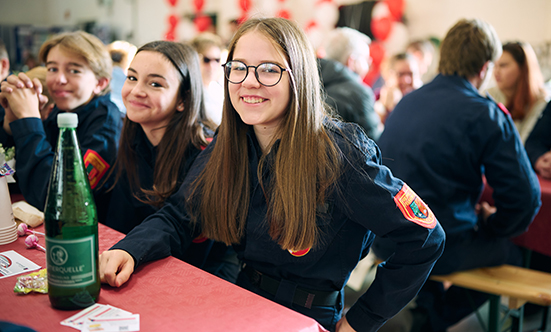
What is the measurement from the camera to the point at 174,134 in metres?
1.55

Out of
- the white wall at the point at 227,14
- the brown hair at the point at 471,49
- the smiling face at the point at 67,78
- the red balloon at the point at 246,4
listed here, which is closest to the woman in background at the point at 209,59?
the white wall at the point at 227,14

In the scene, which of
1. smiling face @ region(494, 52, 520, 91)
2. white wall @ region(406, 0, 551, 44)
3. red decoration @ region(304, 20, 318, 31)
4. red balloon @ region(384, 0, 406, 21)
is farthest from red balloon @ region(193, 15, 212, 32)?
smiling face @ region(494, 52, 520, 91)

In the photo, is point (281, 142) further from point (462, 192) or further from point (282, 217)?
point (462, 192)

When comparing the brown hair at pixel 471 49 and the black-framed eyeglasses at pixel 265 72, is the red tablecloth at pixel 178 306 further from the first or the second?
the brown hair at pixel 471 49

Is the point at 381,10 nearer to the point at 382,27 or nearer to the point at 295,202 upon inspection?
the point at 382,27

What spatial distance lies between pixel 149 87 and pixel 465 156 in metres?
1.26

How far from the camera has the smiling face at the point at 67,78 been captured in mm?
1809

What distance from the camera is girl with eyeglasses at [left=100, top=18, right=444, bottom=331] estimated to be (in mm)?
1059

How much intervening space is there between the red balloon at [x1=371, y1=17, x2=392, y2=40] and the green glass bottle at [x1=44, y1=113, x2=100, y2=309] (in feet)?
20.1

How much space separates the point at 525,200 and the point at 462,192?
0.23 m

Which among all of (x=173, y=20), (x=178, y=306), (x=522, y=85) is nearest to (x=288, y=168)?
(x=178, y=306)

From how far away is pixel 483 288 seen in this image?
1.73 m

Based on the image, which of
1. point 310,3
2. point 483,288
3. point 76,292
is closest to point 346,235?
point 76,292

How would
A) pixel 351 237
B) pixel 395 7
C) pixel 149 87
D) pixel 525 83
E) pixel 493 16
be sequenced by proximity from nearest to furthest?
pixel 351 237
pixel 149 87
pixel 525 83
pixel 493 16
pixel 395 7
